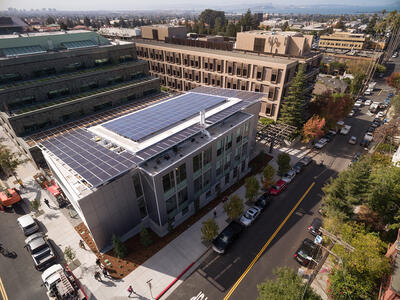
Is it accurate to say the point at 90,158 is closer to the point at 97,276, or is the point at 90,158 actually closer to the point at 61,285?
the point at 97,276

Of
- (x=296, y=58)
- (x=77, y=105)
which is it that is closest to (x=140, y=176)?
(x=77, y=105)

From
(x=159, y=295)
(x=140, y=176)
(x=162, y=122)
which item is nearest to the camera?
(x=159, y=295)

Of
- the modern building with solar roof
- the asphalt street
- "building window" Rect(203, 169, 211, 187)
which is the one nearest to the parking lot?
the modern building with solar roof

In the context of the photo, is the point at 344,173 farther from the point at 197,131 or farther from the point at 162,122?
the point at 162,122

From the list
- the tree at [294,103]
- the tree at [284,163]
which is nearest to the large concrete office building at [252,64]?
the tree at [294,103]

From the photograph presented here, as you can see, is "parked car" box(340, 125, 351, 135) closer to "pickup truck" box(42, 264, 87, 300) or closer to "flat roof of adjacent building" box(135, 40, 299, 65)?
"flat roof of adjacent building" box(135, 40, 299, 65)

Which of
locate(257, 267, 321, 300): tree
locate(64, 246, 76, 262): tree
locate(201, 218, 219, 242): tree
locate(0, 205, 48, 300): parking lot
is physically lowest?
locate(0, 205, 48, 300): parking lot
